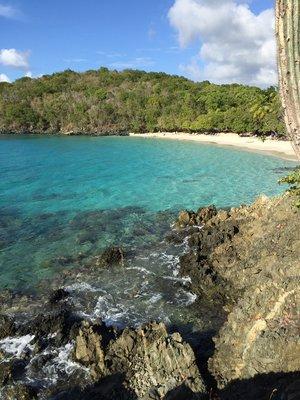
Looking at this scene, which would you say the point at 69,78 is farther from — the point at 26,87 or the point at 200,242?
the point at 200,242

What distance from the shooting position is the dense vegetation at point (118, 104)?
96.8 meters

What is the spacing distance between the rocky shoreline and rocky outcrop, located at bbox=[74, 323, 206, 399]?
0.08 feet

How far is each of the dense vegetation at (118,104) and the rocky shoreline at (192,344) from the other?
228ft

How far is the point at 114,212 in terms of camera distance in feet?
98.1

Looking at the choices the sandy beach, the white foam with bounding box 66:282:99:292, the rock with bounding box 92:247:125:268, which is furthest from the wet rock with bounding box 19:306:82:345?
the sandy beach

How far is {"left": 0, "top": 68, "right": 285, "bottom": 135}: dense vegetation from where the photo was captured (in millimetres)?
96812

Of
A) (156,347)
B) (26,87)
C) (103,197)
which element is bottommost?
(103,197)

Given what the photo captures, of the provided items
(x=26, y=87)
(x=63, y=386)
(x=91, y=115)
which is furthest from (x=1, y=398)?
(x=26, y=87)

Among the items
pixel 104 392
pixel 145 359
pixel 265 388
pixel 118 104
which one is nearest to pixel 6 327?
pixel 104 392

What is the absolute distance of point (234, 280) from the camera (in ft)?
53.6

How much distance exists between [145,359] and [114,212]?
19.7m

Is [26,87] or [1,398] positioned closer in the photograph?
[1,398]

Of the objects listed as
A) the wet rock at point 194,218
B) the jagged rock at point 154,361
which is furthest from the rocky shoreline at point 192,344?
the wet rock at point 194,218

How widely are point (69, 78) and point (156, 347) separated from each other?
140 meters
